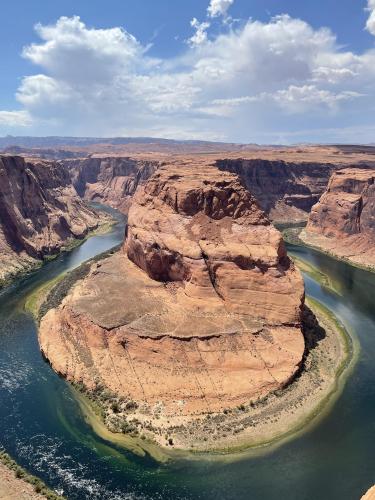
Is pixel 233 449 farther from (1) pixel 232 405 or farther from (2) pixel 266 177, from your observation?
(2) pixel 266 177

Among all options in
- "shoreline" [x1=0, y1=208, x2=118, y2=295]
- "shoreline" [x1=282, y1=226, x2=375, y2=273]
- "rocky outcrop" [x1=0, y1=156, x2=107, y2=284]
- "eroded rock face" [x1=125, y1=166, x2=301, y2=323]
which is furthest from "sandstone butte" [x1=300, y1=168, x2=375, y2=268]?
"rocky outcrop" [x1=0, y1=156, x2=107, y2=284]

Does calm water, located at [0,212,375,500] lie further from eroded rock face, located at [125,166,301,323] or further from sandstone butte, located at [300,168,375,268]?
sandstone butte, located at [300,168,375,268]

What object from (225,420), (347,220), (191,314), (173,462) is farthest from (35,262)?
(347,220)

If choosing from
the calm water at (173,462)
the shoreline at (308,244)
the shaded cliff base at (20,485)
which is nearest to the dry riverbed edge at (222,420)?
the calm water at (173,462)

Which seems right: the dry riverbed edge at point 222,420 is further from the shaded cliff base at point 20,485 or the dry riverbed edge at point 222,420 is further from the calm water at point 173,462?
the shaded cliff base at point 20,485

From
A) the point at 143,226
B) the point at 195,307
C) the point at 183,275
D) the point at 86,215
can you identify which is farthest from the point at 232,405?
the point at 86,215

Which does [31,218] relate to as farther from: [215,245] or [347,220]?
[347,220]
